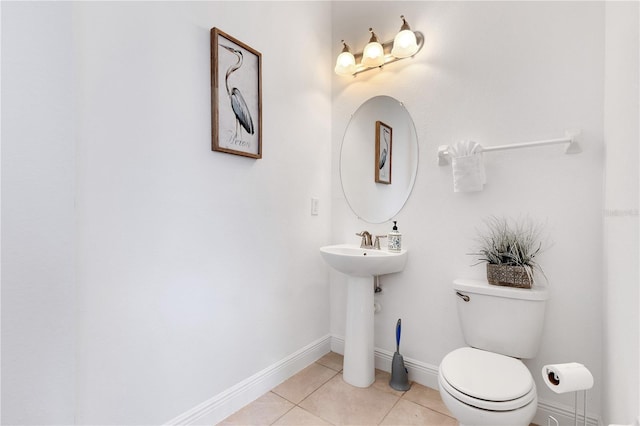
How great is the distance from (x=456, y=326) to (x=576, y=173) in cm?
98

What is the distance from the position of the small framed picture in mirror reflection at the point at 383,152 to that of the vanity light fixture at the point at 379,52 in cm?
38

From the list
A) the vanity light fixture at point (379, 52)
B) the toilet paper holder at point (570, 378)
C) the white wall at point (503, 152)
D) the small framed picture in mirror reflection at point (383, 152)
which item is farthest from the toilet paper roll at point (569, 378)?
the vanity light fixture at point (379, 52)

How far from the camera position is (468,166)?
1573 millimetres

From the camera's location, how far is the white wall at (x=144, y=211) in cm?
90

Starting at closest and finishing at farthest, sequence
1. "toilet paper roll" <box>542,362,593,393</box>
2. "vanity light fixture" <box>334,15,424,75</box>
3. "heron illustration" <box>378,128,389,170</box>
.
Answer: "toilet paper roll" <box>542,362,593,393</box>, "vanity light fixture" <box>334,15,424,75</box>, "heron illustration" <box>378,128,389,170</box>

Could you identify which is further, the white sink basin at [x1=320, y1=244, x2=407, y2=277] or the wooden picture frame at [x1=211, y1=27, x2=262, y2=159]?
the white sink basin at [x1=320, y1=244, x2=407, y2=277]

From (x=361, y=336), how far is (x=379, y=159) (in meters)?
1.13

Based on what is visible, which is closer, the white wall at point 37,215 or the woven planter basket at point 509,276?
the white wall at point 37,215

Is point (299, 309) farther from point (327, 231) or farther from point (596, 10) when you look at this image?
point (596, 10)

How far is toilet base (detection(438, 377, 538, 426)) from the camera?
106 centimetres

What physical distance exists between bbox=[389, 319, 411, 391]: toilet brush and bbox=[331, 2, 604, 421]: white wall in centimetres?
11

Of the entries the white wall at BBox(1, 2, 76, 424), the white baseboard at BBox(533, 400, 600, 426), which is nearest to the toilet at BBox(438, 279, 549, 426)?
the white baseboard at BBox(533, 400, 600, 426)

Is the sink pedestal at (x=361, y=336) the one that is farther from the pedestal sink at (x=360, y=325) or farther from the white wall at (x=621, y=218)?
the white wall at (x=621, y=218)

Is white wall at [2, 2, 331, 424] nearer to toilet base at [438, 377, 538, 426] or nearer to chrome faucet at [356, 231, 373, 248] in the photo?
chrome faucet at [356, 231, 373, 248]
